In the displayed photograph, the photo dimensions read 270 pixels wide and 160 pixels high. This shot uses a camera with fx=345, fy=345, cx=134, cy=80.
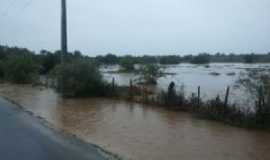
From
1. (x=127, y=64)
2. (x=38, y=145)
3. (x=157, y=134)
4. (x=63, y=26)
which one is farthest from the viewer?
(x=127, y=64)

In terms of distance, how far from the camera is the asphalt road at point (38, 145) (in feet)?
27.0

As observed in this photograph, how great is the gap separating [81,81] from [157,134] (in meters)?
14.0

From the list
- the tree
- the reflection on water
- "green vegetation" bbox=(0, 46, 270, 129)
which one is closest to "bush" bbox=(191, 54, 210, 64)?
the tree

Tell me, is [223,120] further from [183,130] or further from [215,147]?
[215,147]

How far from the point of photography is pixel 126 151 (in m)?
9.20

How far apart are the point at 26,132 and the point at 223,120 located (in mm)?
7737

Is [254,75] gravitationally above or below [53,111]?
above

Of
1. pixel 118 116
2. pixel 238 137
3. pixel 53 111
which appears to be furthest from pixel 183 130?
pixel 53 111

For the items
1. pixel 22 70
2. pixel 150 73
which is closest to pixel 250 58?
pixel 150 73

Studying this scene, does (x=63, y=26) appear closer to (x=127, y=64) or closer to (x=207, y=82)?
(x=207, y=82)

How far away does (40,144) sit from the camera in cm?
952

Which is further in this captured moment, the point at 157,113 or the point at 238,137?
the point at 157,113

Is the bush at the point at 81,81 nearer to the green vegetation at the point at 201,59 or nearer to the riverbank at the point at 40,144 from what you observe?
the riverbank at the point at 40,144

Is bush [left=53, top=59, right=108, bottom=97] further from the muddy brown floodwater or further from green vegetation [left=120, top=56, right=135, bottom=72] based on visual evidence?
green vegetation [left=120, top=56, right=135, bottom=72]
